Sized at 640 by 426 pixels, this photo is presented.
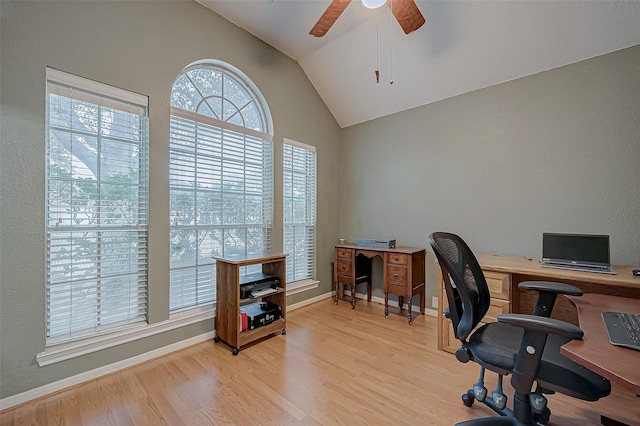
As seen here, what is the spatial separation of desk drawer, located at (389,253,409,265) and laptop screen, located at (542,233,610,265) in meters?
1.21

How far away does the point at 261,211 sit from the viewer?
10.4ft

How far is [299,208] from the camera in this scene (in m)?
3.65

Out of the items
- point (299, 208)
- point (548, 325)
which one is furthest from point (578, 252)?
point (299, 208)

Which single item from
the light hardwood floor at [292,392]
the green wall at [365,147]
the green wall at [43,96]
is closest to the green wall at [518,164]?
the green wall at [365,147]

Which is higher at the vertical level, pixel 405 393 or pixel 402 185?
pixel 402 185

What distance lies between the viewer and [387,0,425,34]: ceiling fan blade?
1.78 metres

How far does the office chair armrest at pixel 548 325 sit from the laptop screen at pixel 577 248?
141cm

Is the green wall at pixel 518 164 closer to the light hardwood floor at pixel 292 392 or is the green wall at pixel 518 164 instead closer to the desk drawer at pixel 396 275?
the desk drawer at pixel 396 275

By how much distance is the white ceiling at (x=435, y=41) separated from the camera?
2.18 m

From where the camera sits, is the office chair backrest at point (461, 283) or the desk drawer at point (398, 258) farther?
the desk drawer at point (398, 258)

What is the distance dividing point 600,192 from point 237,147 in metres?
3.37

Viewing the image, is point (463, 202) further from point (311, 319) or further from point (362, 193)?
point (311, 319)

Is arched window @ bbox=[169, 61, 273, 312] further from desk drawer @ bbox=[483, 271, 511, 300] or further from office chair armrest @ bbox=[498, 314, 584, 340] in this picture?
office chair armrest @ bbox=[498, 314, 584, 340]

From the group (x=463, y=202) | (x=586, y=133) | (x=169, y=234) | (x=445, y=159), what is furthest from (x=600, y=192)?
(x=169, y=234)
